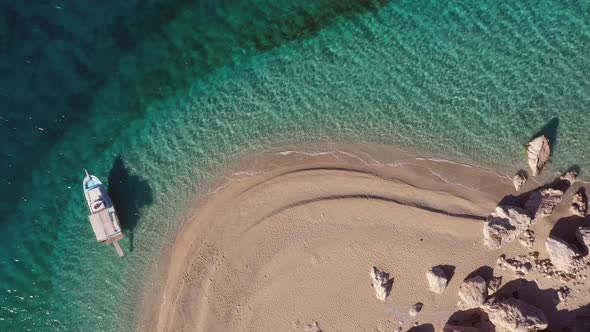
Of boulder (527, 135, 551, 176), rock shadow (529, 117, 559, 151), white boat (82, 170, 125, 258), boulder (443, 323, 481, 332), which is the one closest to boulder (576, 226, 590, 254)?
boulder (527, 135, 551, 176)

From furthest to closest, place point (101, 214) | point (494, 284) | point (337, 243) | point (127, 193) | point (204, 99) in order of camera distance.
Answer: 1. point (127, 193)
2. point (204, 99)
3. point (101, 214)
4. point (337, 243)
5. point (494, 284)

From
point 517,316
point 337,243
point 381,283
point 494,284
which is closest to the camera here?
point 517,316

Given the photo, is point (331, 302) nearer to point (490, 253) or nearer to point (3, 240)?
point (490, 253)

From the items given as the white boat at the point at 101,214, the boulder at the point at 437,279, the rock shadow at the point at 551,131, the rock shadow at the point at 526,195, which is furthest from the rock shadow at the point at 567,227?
the white boat at the point at 101,214

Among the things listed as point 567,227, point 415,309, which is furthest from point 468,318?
point 567,227

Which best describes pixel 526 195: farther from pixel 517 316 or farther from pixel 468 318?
pixel 468 318

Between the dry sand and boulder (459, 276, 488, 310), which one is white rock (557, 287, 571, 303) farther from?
boulder (459, 276, 488, 310)

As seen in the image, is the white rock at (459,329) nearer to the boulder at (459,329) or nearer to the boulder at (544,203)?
the boulder at (459,329)
